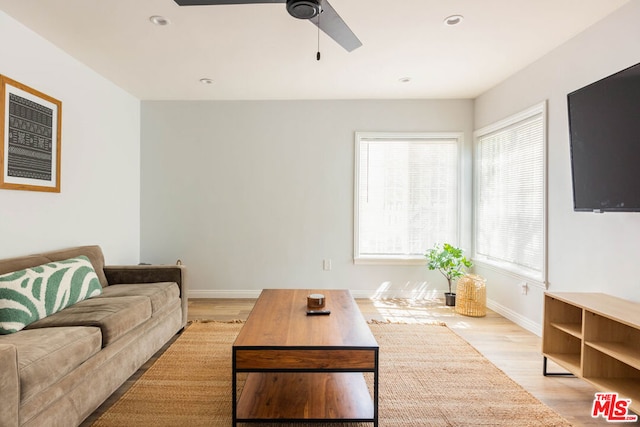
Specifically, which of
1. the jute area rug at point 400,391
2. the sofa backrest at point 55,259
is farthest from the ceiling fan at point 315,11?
the jute area rug at point 400,391

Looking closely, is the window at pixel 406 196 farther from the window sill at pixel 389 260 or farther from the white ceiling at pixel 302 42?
the white ceiling at pixel 302 42

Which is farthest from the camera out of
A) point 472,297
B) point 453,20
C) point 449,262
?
point 449,262

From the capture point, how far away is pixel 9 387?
4.64ft

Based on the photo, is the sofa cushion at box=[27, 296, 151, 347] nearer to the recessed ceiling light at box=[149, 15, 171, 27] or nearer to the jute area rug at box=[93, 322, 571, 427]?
the jute area rug at box=[93, 322, 571, 427]

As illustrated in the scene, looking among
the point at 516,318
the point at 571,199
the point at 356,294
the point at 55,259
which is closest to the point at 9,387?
the point at 55,259

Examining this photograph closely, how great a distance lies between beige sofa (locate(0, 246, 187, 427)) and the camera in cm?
153

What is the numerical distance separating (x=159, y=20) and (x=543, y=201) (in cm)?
358

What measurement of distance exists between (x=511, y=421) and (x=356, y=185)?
304 centimetres

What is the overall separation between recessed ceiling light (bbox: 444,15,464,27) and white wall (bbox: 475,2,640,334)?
1.04 metres

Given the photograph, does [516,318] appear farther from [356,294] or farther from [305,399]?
[305,399]

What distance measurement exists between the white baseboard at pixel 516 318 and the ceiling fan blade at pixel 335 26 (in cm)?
305

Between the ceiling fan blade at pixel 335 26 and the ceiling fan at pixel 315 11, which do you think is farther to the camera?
the ceiling fan blade at pixel 335 26

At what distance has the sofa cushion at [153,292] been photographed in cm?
278

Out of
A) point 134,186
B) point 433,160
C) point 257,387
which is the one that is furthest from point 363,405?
point 134,186
